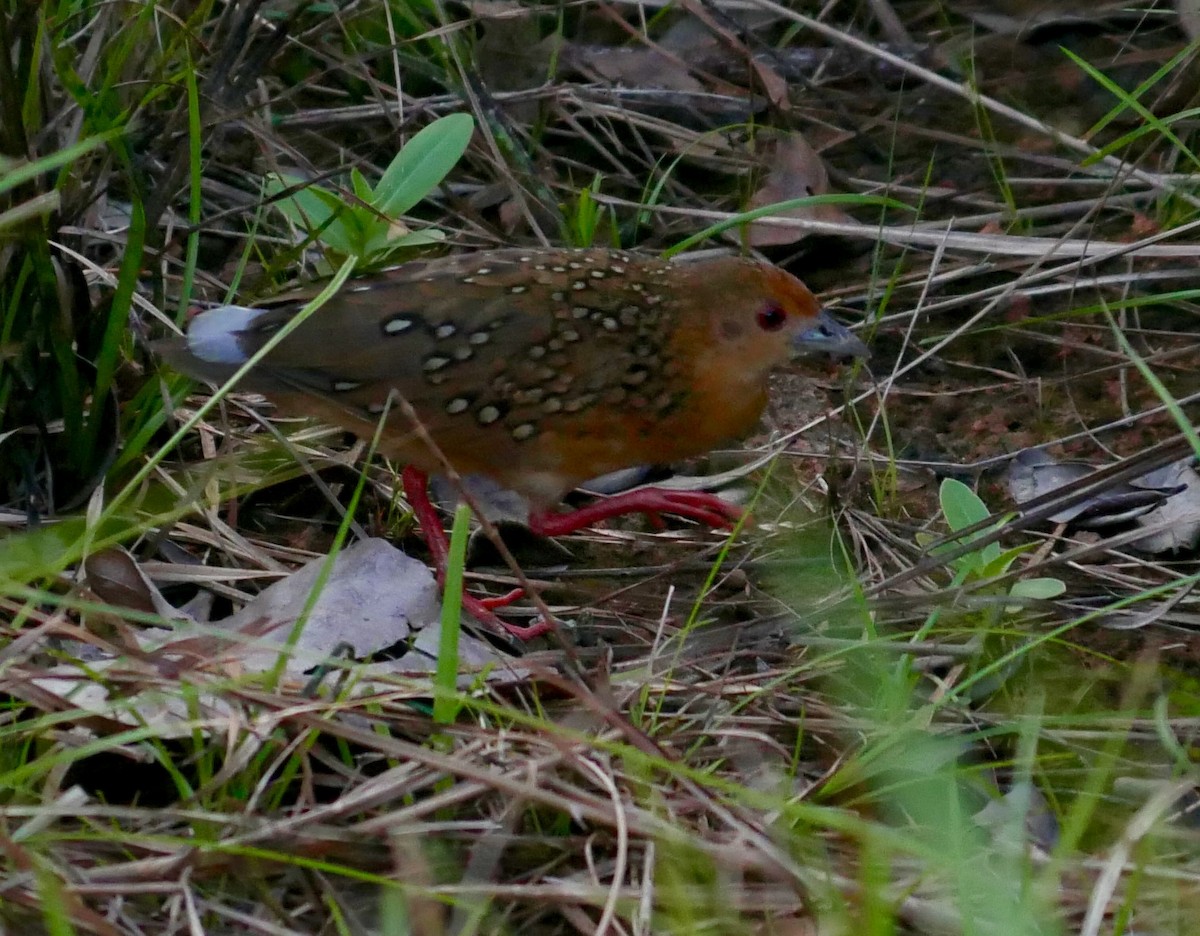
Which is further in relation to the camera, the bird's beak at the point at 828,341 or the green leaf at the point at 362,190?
the bird's beak at the point at 828,341

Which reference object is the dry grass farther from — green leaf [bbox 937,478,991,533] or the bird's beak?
the bird's beak

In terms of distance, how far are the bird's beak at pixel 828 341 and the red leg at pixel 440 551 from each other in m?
0.94

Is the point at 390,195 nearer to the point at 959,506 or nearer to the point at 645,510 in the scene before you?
the point at 645,510

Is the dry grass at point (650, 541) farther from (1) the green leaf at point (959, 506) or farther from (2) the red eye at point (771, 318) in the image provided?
(2) the red eye at point (771, 318)

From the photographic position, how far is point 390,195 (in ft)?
11.6

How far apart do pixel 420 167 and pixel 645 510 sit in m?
0.99

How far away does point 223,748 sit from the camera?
254 centimetres

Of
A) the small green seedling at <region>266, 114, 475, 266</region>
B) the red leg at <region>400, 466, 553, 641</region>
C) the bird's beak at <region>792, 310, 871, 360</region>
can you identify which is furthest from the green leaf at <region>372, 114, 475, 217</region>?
the bird's beak at <region>792, 310, 871, 360</region>

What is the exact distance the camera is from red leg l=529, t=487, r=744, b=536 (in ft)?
12.0

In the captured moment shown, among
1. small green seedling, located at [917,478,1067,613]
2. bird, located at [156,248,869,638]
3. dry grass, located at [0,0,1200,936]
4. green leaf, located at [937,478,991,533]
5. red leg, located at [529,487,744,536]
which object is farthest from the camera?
red leg, located at [529,487,744,536]

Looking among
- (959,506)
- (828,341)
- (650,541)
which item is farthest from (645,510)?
(959,506)

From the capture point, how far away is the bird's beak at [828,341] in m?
3.69

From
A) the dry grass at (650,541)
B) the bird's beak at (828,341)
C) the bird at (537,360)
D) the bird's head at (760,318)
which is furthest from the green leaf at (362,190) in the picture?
the bird's beak at (828,341)

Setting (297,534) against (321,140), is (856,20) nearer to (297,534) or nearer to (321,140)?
(321,140)
